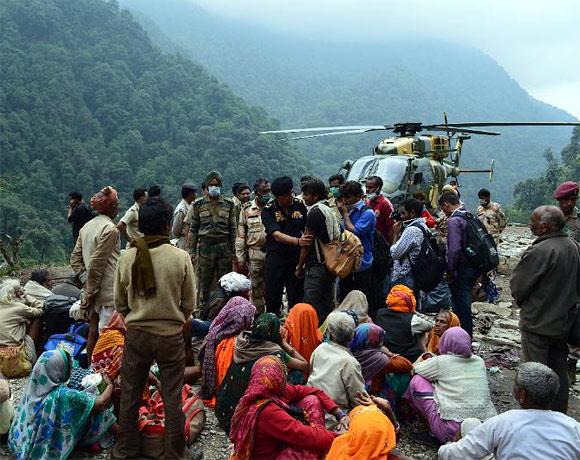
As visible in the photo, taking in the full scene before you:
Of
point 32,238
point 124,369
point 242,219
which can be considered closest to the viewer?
point 124,369

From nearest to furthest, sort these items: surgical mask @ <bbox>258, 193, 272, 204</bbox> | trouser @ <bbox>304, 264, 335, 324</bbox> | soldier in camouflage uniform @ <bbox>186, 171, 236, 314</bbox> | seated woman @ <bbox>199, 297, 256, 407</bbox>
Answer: seated woman @ <bbox>199, 297, 256, 407</bbox> < trouser @ <bbox>304, 264, 335, 324</bbox> < soldier in camouflage uniform @ <bbox>186, 171, 236, 314</bbox> < surgical mask @ <bbox>258, 193, 272, 204</bbox>

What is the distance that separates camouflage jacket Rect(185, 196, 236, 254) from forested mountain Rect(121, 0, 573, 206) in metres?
63.6

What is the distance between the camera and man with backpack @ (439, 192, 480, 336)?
5.72 m

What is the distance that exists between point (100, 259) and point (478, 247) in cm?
355

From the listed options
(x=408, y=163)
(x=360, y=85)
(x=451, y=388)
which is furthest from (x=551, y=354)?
(x=360, y=85)

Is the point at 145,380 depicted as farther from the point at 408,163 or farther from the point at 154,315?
the point at 408,163

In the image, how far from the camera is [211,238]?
22.6 feet

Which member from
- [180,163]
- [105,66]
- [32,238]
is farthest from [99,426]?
[105,66]

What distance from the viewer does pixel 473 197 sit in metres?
66.8

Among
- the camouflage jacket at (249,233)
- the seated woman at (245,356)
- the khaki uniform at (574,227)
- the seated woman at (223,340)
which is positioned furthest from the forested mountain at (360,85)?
the seated woman at (245,356)

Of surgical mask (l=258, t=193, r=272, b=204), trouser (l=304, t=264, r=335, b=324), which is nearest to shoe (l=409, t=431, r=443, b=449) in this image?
trouser (l=304, t=264, r=335, b=324)

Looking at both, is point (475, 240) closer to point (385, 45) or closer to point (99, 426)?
point (99, 426)

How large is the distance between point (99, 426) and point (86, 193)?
35.7 m

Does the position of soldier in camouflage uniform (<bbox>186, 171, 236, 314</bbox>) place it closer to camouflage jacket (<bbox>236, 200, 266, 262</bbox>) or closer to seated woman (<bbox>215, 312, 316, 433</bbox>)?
camouflage jacket (<bbox>236, 200, 266, 262</bbox>)
